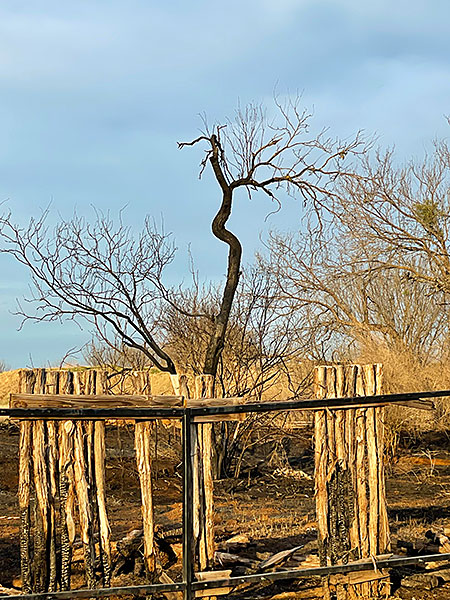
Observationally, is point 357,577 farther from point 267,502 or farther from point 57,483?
point 267,502

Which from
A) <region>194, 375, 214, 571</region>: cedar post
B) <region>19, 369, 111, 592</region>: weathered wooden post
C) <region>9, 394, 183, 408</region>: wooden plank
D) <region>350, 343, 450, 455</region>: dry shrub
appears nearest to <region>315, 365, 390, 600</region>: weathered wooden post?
<region>194, 375, 214, 571</region>: cedar post

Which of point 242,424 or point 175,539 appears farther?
point 242,424

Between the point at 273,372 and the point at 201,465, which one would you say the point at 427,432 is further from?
the point at 201,465

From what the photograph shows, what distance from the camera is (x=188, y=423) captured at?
15.1ft

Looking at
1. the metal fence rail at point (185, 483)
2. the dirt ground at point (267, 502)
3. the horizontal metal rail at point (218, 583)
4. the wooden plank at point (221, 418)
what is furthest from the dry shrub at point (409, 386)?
the metal fence rail at point (185, 483)

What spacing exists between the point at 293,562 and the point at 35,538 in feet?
7.10

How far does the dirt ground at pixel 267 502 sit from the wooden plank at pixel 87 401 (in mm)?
1640

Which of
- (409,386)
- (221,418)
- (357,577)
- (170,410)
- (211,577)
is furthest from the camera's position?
(409,386)

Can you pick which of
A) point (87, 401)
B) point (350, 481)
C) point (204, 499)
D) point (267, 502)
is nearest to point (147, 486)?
point (204, 499)

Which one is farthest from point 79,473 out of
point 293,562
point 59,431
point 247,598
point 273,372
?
point 273,372

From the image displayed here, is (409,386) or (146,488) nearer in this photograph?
(146,488)

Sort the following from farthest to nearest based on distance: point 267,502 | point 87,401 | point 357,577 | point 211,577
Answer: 1. point 267,502
2. point 357,577
3. point 87,401
4. point 211,577

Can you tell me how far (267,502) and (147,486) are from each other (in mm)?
5146

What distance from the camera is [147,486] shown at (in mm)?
5117
